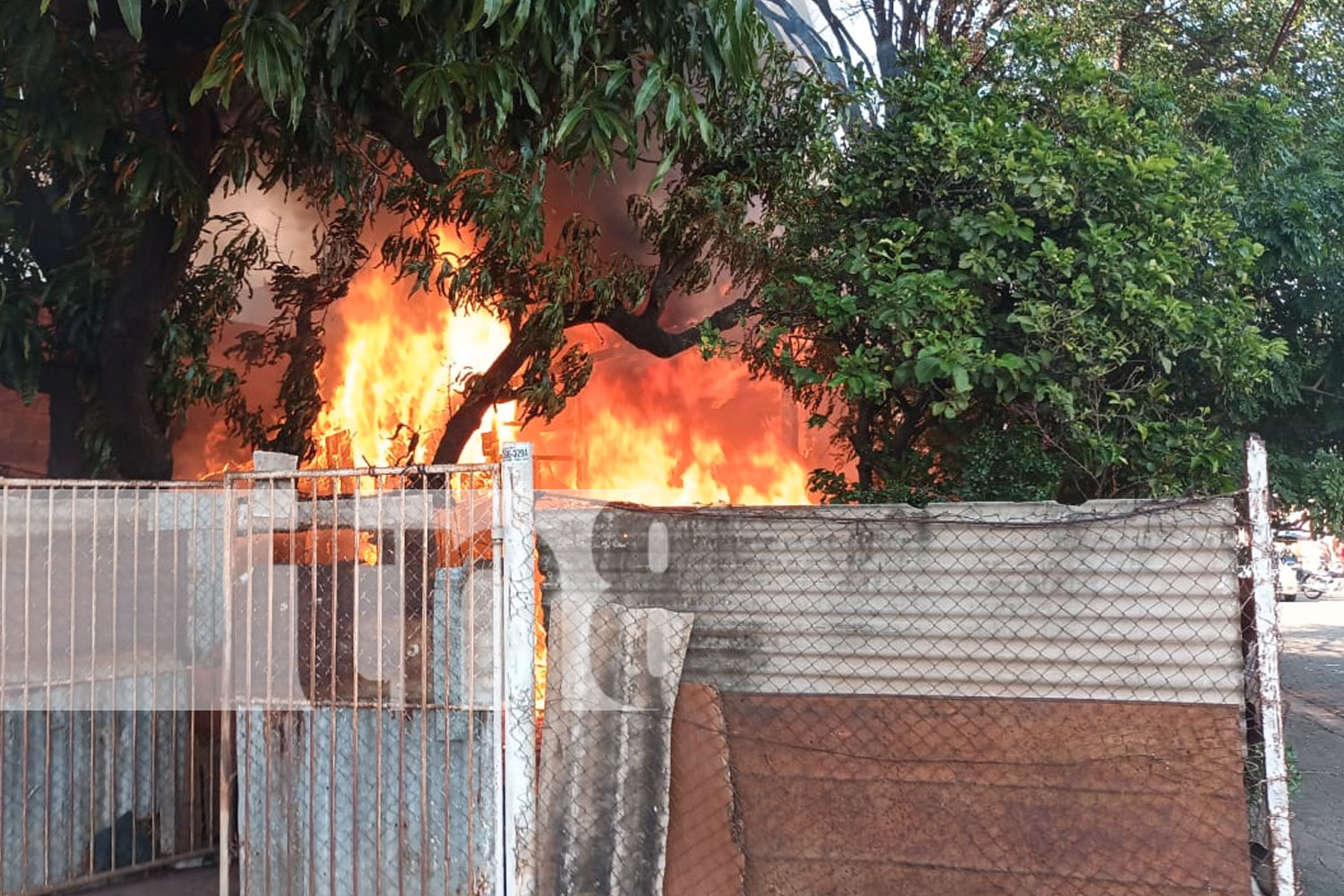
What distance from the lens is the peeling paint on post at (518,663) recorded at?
4391 mm

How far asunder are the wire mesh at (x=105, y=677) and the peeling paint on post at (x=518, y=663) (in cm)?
269

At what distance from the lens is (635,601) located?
4531 mm

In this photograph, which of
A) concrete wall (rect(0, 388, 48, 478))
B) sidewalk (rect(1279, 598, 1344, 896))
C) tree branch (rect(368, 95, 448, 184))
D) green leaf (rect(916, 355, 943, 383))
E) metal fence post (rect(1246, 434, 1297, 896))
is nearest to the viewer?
metal fence post (rect(1246, 434, 1297, 896))

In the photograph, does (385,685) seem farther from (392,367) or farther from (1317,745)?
(1317,745)

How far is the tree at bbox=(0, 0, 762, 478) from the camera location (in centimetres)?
589

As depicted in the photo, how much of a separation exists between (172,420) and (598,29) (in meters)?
5.05

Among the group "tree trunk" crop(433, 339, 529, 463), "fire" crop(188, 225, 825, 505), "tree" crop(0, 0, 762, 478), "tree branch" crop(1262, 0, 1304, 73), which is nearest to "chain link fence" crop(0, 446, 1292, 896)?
"tree" crop(0, 0, 762, 478)

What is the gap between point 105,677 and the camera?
6191mm

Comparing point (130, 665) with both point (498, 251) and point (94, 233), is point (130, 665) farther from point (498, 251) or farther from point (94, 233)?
point (498, 251)

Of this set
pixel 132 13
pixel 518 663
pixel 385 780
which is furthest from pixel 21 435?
pixel 518 663

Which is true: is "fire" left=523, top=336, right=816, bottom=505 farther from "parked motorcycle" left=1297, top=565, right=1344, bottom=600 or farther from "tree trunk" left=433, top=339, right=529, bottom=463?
"parked motorcycle" left=1297, top=565, right=1344, bottom=600

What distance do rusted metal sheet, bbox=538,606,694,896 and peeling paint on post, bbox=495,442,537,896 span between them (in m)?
0.10

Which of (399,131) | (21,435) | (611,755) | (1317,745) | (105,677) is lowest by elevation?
(1317,745)

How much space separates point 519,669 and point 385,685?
0.76 metres
